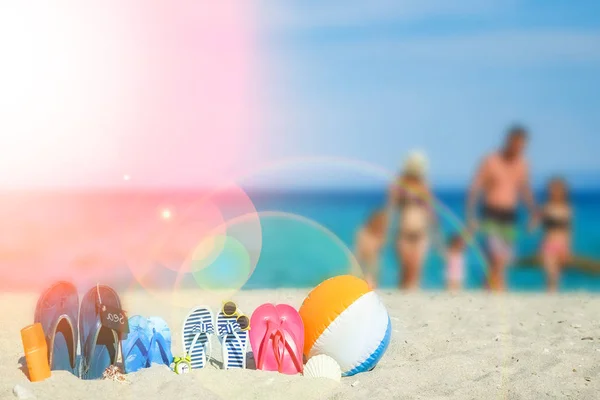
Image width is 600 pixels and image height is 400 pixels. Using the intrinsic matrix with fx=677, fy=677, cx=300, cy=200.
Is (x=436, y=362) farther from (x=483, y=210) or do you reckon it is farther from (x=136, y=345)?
(x=483, y=210)

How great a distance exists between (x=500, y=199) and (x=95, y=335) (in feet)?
Result: 17.8

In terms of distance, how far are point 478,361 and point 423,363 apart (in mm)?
451

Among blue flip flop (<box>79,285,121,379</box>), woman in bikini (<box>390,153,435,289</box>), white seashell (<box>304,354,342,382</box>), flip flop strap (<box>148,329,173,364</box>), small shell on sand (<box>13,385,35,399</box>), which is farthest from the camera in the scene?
woman in bikini (<box>390,153,435,289</box>)

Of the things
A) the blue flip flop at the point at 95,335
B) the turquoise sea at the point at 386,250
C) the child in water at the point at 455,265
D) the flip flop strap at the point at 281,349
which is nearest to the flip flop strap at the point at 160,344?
the blue flip flop at the point at 95,335

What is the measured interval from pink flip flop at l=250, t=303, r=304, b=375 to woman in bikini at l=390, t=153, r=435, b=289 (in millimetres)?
4118

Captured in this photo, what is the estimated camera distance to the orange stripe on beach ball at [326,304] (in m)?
5.04

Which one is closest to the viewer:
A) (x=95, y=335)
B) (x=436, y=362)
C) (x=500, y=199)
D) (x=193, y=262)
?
(x=95, y=335)

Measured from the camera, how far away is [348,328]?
5.00 m

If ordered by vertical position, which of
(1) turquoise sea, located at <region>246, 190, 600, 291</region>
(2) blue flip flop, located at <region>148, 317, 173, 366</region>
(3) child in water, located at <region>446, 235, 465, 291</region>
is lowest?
(1) turquoise sea, located at <region>246, 190, 600, 291</region>

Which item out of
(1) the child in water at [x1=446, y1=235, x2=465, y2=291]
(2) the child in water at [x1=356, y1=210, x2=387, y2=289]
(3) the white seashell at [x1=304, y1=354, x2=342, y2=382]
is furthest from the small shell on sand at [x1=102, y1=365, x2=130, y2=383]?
(1) the child in water at [x1=446, y1=235, x2=465, y2=291]

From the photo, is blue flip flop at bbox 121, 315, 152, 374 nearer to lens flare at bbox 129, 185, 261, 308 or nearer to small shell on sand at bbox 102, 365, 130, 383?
small shell on sand at bbox 102, 365, 130, 383

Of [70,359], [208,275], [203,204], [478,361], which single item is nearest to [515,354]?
[478,361]

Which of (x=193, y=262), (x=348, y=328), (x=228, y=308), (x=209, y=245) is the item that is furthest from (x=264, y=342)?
(x=209, y=245)

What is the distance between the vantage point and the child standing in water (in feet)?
33.5
